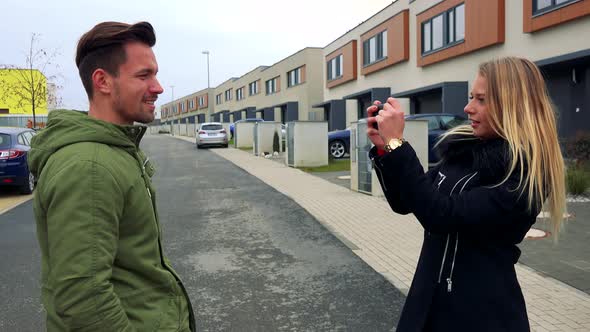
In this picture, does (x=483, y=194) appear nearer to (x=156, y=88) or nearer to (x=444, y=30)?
(x=156, y=88)

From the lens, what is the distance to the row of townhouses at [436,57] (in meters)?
16.0

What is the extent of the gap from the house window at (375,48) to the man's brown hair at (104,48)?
93.2ft

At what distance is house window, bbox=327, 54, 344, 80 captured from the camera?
37156mm

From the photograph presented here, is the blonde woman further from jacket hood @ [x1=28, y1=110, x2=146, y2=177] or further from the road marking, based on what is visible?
the road marking

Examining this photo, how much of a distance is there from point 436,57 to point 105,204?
23582 mm

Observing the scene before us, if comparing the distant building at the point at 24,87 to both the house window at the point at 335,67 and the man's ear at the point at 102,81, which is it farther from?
the man's ear at the point at 102,81

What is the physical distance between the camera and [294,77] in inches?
1907

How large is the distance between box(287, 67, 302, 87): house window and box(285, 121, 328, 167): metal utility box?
29554 millimetres

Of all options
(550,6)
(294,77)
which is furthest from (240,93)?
(550,6)

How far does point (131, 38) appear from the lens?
1.73m

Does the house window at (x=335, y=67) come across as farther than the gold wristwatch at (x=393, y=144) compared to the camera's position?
Yes

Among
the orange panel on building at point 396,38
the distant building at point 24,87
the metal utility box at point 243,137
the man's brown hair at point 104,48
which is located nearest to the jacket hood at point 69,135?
the man's brown hair at point 104,48

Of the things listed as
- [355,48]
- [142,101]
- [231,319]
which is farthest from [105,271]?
[355,48]

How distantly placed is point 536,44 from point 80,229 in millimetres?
18622
